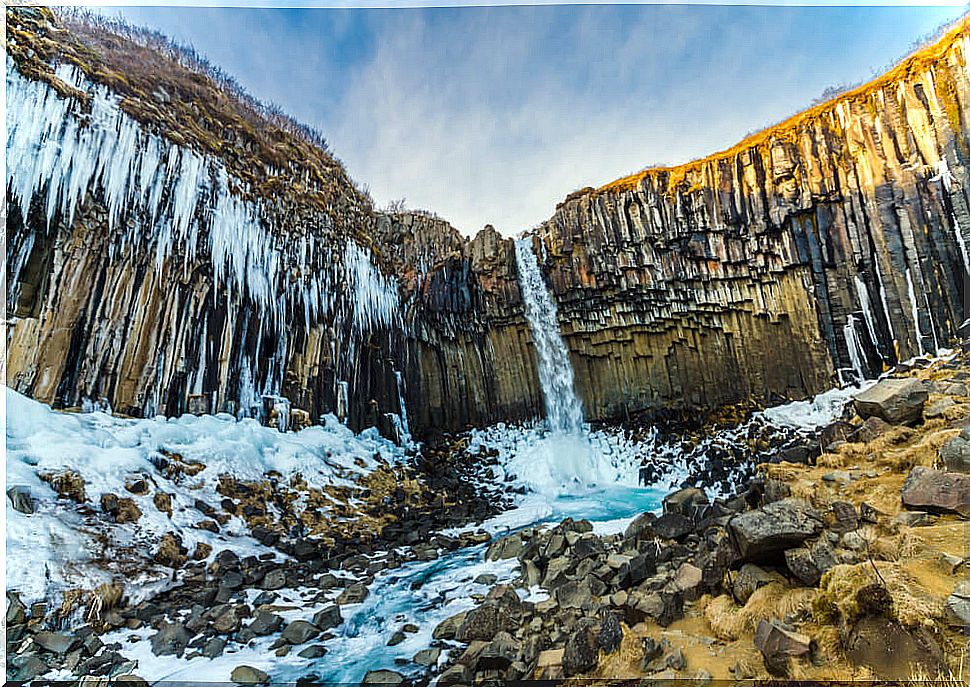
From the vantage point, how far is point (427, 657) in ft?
14.1

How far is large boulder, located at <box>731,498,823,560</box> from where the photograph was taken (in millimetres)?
3869

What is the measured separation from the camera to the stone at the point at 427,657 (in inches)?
166

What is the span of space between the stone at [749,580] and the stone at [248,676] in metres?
4.04

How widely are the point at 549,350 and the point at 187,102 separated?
41.6ft

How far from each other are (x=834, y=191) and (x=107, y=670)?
1569cm

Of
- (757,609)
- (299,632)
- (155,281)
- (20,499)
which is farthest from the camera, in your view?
(155,281)

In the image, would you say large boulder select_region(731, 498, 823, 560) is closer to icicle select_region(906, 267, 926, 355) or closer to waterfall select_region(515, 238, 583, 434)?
icicle select_region(906, 267, 926, 355)

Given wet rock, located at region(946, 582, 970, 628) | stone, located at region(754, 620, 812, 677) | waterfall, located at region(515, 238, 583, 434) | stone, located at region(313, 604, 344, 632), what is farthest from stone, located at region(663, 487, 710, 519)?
waterfall, located at region(515, 238, 583, 434)

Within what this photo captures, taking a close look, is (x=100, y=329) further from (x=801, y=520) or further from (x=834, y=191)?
(x=834, y=191)

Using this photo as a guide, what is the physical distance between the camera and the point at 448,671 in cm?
392

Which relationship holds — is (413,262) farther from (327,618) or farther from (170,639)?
(170,639)

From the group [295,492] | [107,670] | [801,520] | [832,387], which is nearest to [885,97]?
[832,387]

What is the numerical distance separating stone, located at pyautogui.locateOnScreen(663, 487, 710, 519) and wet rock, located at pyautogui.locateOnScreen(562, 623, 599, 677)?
345 centimetres

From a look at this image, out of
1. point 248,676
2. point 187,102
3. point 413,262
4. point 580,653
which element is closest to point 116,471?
point 248,676
